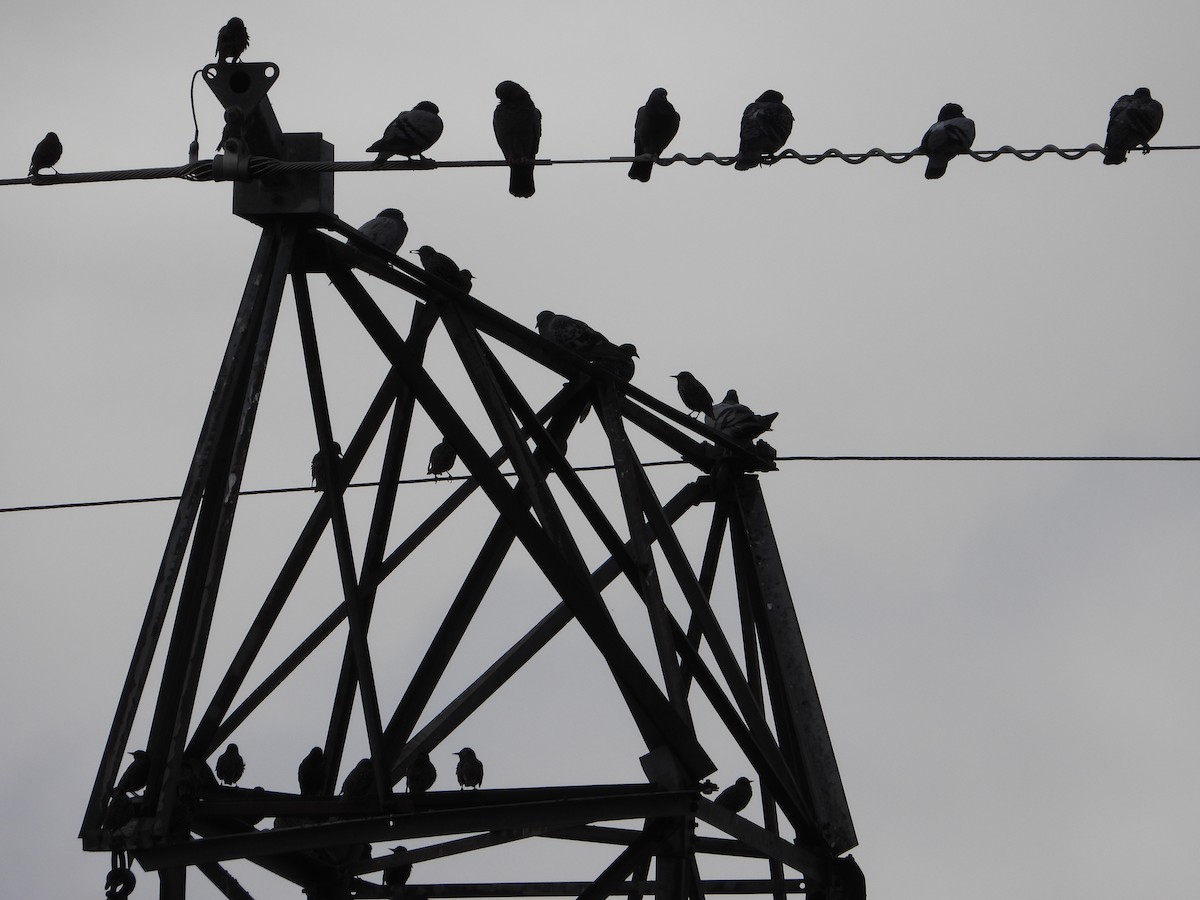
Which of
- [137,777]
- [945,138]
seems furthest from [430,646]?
[945,138]

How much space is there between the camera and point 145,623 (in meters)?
7.31

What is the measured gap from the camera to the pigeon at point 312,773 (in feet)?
37.2

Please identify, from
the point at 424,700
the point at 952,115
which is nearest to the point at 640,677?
the point at 424,700

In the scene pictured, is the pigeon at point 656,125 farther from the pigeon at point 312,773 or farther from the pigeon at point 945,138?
the pigeon at point 312,773

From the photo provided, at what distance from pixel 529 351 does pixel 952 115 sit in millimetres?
4430

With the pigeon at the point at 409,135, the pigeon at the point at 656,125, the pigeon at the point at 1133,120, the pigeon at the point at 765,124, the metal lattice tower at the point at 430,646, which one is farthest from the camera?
the pigeon at the point at 656,125

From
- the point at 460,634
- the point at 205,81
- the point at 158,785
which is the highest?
the point at 205,81

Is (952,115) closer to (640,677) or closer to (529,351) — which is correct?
Answer: (529,351)

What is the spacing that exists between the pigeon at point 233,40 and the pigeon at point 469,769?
1017cm

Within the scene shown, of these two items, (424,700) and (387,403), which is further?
(387,403)

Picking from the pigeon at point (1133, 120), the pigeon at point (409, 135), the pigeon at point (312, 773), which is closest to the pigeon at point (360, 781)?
the pigeon at point (312, 773)

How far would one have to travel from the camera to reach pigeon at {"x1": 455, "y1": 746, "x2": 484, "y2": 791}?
60.0ft

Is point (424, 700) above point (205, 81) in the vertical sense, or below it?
below

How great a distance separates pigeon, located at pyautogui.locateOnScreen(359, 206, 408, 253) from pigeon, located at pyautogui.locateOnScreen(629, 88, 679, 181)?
296 centimetres
